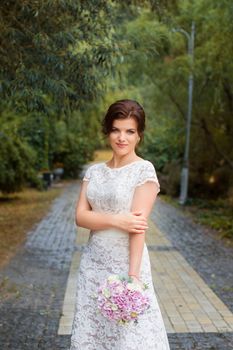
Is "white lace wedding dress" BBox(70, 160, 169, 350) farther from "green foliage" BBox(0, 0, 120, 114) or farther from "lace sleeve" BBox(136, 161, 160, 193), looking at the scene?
"green foliage" BBox(0, 0, 120, 114)

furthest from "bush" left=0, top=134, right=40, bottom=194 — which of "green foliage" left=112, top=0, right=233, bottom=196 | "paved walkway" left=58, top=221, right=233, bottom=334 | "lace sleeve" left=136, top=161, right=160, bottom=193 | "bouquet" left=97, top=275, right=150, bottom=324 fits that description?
"bouquet" left=97, top=275, right=150, bottom=324

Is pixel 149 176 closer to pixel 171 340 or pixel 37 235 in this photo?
pixel 171 340

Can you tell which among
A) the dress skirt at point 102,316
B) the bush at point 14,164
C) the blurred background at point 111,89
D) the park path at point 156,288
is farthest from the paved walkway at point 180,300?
the bush at point 14,164

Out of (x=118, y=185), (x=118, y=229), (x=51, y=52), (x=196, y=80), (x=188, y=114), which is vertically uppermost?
(x=51, y=52)

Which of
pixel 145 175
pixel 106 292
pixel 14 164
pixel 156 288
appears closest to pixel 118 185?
pixel 145 175

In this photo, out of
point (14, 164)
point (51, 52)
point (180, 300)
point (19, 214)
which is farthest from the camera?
point (14, 164)

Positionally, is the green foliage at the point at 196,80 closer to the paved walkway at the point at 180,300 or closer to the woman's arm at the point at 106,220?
the paved walkway at the point at 180,300

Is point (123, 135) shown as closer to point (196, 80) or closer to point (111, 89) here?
point (111, 89)

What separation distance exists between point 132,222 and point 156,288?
4701 millimetres

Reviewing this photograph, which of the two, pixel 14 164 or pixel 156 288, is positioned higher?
pixel 156 288

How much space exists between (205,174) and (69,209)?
18.6 feet

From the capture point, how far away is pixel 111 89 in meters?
12.2

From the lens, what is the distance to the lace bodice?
9.50ft

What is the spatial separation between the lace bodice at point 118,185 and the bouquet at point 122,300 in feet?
1.28
